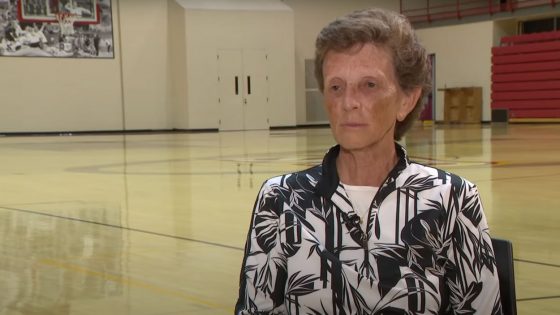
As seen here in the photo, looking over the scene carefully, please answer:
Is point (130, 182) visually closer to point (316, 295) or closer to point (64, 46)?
point (316, 295)

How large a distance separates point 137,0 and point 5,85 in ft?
17.3

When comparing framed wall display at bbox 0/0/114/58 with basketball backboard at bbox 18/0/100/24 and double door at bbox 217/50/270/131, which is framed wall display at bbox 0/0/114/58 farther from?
double door at bbox 217/50/270/131

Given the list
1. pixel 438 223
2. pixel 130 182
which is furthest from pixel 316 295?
pixel 130 182

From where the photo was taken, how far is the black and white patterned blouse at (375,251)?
7.28 feet

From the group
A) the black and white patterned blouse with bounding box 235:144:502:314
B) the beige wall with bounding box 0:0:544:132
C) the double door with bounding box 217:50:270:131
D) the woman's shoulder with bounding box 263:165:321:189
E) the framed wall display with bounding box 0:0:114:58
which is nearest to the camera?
the black and white patterned blouse with bounding box 235:144:502:314

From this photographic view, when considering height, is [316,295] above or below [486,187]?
above

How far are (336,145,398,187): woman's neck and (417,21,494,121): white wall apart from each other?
98.6 ft

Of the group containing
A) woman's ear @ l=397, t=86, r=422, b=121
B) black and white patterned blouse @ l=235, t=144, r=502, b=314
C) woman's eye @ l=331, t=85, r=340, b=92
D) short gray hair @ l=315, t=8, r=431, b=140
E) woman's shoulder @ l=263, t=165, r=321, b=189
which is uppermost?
short gray hair @ l=315, t=8, r=431, b=140

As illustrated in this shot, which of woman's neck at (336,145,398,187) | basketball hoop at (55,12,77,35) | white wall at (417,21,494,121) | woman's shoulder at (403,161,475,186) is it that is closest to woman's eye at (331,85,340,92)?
woman's neck at (336,145,398,187)

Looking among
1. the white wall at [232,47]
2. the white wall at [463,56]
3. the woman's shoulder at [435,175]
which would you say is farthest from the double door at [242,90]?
the woman's shoulder at [435,175]

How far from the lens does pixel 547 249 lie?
6.00m

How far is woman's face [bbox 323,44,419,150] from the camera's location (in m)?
2.29

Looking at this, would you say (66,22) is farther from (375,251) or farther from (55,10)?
(375,251)

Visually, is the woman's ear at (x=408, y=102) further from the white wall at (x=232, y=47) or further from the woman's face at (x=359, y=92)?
the white wall at (x=232, y=47)
